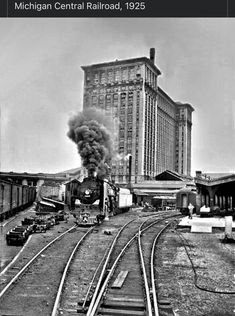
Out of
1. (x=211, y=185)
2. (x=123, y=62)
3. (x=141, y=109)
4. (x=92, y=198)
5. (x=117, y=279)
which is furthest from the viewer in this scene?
(x=92, y=198)

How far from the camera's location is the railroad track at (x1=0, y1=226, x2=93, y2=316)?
4566 millimetres

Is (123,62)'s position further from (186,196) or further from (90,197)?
(186,196)

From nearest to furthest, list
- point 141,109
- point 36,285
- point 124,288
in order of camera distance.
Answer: point 124,288 < point 36,285 < point 141,109

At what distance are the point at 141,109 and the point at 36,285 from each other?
5.60m

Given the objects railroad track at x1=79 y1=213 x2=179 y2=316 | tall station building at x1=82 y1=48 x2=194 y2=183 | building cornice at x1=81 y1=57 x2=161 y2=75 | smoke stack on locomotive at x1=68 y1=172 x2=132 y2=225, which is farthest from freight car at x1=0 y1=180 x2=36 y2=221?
building cornice at x1=81 y1=57 x2=161 y2=75

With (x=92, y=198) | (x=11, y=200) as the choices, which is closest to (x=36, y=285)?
(x=11, y=200)

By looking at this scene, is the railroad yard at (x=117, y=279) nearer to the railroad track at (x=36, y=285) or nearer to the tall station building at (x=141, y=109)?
the railroad track at (x=36, y=285)

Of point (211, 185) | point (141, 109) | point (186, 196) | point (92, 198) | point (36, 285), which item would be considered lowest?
point (36, 285)

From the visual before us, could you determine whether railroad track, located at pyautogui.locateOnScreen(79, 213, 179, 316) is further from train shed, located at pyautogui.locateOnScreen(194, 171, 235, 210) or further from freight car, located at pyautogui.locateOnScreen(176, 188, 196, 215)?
freight car, located at pyautogui.locateOnScreen(176, 188, 196, 215)

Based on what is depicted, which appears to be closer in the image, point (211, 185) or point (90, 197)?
point (211, 185)

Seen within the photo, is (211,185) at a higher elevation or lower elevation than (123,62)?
lower

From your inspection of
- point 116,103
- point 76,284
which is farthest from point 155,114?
point 76,284

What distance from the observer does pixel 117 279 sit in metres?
5.69

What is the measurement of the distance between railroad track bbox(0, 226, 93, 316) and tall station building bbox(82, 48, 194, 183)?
3.46 m
